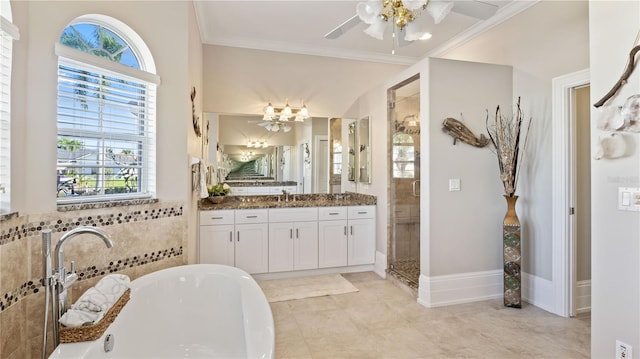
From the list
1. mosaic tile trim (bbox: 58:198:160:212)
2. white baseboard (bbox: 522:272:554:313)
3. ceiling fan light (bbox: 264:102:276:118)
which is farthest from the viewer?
ceiling fan light (bbox: 264:102:276:118)

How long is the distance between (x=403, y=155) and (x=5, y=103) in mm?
3435

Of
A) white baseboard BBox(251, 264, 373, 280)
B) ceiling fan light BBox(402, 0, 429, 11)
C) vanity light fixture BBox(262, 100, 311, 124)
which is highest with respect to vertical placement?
ceiling fan light BBox(402, 0, 429, 11)

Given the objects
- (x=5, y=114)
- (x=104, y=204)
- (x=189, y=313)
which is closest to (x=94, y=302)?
(x=189, y=313)

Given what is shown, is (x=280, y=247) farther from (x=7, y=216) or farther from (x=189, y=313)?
(x=7, y=216)

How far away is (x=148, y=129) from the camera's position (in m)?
2.55

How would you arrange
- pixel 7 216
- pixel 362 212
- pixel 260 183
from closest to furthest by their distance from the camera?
1. pixel 7 216
2. pixel 362 212
3. pixel 260 183

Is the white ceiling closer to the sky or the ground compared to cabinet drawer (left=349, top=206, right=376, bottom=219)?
closer to the sky

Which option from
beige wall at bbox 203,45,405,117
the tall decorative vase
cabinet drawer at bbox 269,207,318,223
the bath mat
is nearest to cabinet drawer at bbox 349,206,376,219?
cabinet drawer at bbox 269,207,318,223

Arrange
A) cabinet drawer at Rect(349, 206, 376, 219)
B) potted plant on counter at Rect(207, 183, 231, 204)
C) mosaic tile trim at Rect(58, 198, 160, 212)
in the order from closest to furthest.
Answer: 1. mosaic tile trim at Rect(58, 198, 160, 212)
2. potted plant on counter at Rect(207, 183, 231, 204)
3. cabinet drawer at Rect(349, 206, 376, 219)

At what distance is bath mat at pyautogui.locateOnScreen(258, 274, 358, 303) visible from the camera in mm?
3264

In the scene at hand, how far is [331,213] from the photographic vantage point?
3.93m

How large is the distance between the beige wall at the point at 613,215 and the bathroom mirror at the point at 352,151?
283cm

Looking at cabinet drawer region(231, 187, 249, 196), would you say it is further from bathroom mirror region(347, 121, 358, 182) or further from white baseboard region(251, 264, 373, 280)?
bathroom mirror region(347, 121, 358, 182)

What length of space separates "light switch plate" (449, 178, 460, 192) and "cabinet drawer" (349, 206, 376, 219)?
1.19m
